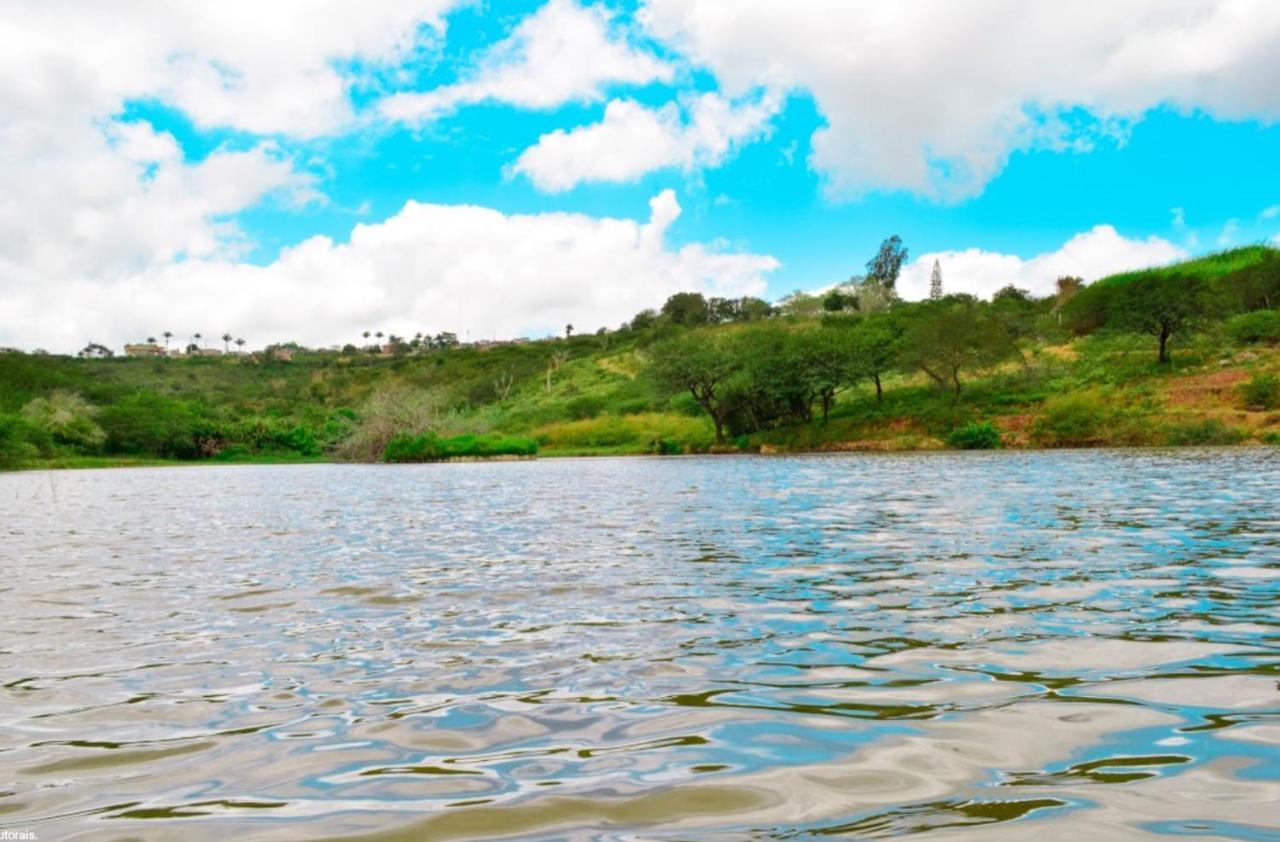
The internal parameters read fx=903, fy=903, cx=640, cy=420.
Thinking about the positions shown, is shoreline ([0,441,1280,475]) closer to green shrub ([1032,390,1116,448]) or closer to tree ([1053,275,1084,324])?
green shrub ([1032,390,1116,448])

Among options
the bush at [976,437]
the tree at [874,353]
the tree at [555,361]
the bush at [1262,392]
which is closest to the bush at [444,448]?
the tree at [874,353]

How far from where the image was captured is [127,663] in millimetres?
5789

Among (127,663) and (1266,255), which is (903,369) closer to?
(1266,255)

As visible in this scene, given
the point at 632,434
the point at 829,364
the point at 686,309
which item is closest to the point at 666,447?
the point at 632,434

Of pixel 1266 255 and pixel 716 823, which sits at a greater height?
pixel 1266 255

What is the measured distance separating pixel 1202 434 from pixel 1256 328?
866 inches

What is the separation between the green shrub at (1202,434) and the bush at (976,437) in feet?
27.4

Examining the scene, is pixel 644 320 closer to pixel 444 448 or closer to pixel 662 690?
pixel 444 448

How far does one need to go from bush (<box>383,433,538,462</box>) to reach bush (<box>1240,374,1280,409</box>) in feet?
148

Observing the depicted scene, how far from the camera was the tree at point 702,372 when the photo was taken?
61656mm

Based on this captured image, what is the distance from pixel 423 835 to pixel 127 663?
12.5ft

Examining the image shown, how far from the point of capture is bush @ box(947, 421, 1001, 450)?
49.1 metres

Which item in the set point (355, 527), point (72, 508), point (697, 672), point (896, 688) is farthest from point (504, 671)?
point (72, 508)

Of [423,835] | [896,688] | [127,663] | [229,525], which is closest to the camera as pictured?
[423,835]
